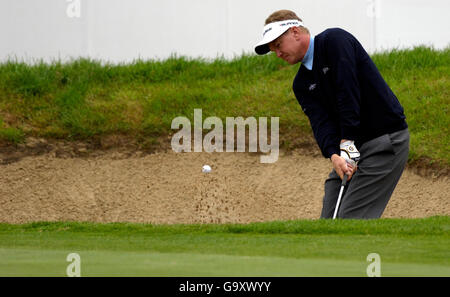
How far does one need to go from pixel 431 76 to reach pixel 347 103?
723 cm

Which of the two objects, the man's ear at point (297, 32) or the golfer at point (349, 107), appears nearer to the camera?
the golfer at point (349, 107)

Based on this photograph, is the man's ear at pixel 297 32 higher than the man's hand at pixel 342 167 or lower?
higher

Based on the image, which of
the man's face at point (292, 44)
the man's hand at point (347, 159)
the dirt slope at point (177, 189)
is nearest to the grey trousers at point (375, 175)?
the man's hand at point (347, 159)

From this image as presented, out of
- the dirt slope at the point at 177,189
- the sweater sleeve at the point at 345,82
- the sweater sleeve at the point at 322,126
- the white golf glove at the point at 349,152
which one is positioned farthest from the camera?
the dirt slope at the point at 177,189

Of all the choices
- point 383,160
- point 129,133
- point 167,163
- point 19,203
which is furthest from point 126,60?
point 383,160

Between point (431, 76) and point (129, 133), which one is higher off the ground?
point (431, 76)

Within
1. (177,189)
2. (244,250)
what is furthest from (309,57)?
(177,189)

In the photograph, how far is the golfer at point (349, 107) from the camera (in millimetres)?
5547

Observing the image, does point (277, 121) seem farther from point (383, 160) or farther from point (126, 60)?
point (383, 160)

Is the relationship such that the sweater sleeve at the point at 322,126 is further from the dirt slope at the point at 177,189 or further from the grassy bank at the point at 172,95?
the grassy bank at the point at 172,95

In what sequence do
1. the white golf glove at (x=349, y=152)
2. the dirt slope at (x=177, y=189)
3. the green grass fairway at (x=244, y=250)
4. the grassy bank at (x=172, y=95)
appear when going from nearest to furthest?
the green grass fairway at (x=244, y=250) < the white golf glove at (x=349, y=152) < the dirt slope at (x=177, y=189) < the grassy bank at (x=172, y=95)

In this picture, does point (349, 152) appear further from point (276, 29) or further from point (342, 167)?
point (276, 29)
